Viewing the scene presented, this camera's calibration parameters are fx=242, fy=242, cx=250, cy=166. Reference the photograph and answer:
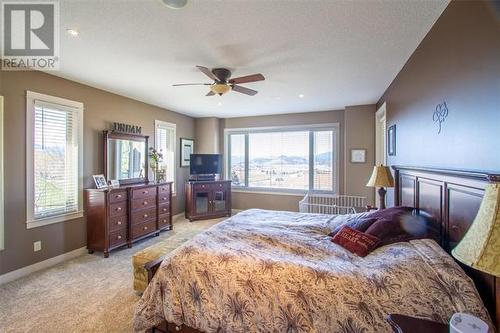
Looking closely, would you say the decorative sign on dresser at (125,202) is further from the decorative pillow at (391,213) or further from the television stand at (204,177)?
the decorative pillow at (391,213)

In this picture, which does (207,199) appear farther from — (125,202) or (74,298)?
(74,298)

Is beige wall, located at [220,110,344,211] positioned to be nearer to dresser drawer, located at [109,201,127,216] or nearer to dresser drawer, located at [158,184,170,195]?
dresser drawer, located at [158,184,170,195]

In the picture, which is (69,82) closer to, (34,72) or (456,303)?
(34,72)

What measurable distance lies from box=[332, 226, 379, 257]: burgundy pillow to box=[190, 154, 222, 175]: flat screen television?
449 centimetres

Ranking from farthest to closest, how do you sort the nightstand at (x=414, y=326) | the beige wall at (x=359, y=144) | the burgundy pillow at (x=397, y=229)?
the beige wall at (x=359, y=144), the burgundy pillow at (x=397, y=229), the nightstand at (x=414, y=326)

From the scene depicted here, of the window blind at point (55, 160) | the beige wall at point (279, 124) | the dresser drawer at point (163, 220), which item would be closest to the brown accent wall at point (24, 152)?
the window blind at point (55, 160)

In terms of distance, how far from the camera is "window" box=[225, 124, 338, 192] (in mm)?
5949

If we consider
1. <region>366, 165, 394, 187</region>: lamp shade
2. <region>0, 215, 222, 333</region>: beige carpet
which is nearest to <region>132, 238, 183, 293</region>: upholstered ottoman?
<region>0, 215, 222, 333</region>: beige carpet

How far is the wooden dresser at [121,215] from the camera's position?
373 cm

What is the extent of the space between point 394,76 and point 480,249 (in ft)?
10.6

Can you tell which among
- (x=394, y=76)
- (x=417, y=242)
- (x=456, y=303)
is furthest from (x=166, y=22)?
(x=394, y=76)

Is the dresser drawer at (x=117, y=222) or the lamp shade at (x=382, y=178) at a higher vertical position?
the lamp shade at (x=382, y=178)

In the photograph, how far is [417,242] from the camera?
174cm

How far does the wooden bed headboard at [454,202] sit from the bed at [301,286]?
3 centimetres
